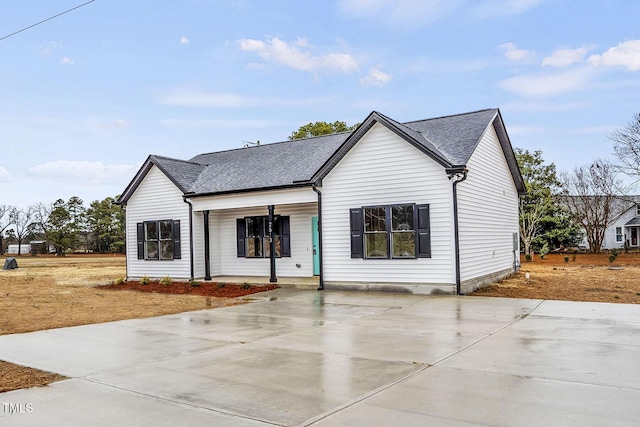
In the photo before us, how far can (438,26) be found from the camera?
55.1 feet

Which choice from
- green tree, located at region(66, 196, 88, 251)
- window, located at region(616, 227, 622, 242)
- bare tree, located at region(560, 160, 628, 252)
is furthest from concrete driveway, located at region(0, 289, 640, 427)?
green tree, located at region(66, 196, 88, 251)

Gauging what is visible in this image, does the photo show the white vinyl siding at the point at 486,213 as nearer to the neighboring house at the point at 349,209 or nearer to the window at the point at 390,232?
the neighboring house at the point at 349,209

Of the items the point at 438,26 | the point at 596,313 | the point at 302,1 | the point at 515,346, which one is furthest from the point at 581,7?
the point at 515,346

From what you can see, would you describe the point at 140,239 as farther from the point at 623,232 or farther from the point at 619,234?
the point at 623,232

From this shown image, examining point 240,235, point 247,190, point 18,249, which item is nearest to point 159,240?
point 240,235

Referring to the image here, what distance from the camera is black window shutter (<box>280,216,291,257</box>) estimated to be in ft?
55.5

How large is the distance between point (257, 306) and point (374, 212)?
13.9 ft

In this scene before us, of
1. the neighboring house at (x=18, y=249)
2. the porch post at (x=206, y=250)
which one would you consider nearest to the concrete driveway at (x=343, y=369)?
the porch post at (x=206, y=250)

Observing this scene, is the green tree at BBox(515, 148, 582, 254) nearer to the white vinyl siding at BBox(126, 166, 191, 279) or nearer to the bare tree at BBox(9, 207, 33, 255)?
the white vinyl siding at BBox(126, 166, 191, 279)

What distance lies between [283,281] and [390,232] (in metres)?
4.27

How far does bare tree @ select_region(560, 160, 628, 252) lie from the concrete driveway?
25.9m

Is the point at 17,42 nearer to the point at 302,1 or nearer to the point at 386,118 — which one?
the point at 302,1

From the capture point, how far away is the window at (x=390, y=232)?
12.9 metres

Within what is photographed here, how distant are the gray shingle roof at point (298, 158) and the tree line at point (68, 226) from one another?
3109cm
